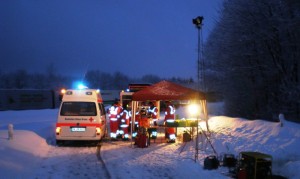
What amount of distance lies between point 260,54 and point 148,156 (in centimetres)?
1468

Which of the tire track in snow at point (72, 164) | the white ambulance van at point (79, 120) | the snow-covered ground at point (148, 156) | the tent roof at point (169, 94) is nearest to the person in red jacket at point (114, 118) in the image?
the snow-covered ground at point (148, 156)

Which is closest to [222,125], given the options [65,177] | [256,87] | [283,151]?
[283,151]

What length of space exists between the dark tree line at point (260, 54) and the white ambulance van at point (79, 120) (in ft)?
37.4

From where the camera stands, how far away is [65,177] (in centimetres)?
957

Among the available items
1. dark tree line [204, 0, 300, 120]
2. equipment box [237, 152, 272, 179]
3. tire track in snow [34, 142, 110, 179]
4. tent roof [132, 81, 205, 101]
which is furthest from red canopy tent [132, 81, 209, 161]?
dark tree line [204, 0, 300, 120]

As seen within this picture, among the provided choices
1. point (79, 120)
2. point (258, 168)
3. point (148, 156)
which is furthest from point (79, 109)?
point (258, 168)

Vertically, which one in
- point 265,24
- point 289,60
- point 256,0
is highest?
point 256,0

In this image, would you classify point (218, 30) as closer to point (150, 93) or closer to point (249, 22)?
point (249, 22)

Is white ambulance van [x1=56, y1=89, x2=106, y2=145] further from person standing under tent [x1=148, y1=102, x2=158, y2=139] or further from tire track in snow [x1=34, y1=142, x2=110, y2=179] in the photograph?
person standing under tent [x1=148, y1=102, x2=158, y2=139]

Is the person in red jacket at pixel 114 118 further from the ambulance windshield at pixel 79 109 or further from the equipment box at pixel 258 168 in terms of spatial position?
the equipment box at pixel 258 168

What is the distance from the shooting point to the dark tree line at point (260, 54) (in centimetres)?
2166

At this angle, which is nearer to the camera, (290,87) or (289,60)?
(290,87)

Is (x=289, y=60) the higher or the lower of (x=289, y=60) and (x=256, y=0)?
the lower

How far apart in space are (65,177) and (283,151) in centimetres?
604
